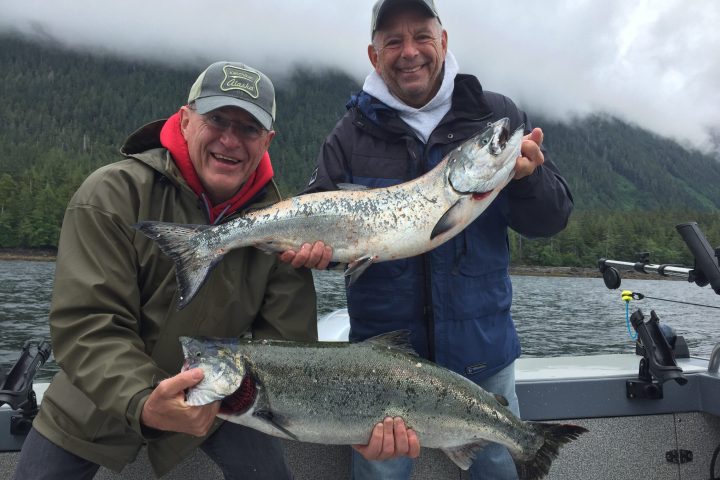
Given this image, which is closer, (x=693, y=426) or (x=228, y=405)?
(x=228, y=405)

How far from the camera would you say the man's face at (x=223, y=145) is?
11.0 feet

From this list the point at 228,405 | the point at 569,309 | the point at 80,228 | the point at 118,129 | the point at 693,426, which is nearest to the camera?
the point at 228,405

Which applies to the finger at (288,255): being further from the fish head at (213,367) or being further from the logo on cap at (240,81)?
the logo on cap at (240,81)

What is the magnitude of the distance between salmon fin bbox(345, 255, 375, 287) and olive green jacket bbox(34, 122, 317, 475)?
1.38 ft

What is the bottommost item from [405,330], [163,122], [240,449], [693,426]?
[693,426]

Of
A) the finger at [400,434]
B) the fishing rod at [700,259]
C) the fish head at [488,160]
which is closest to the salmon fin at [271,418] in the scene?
the finger at [400,434]

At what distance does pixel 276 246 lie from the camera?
→ 336cm

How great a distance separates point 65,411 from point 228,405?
97 centimetres

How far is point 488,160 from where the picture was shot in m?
3.15

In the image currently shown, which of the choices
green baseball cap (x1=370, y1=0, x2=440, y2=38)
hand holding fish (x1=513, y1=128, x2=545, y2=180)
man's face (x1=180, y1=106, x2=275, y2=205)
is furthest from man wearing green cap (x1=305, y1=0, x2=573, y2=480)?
man's face (x1=180, y1=106, x2=275, y2=205)

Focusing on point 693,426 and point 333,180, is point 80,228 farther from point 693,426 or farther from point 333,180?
point 693,426

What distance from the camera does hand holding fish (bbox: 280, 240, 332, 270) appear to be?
329 cm

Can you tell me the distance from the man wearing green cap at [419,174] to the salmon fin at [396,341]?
24 centimetres

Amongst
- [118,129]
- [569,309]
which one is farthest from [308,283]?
[118,129]
